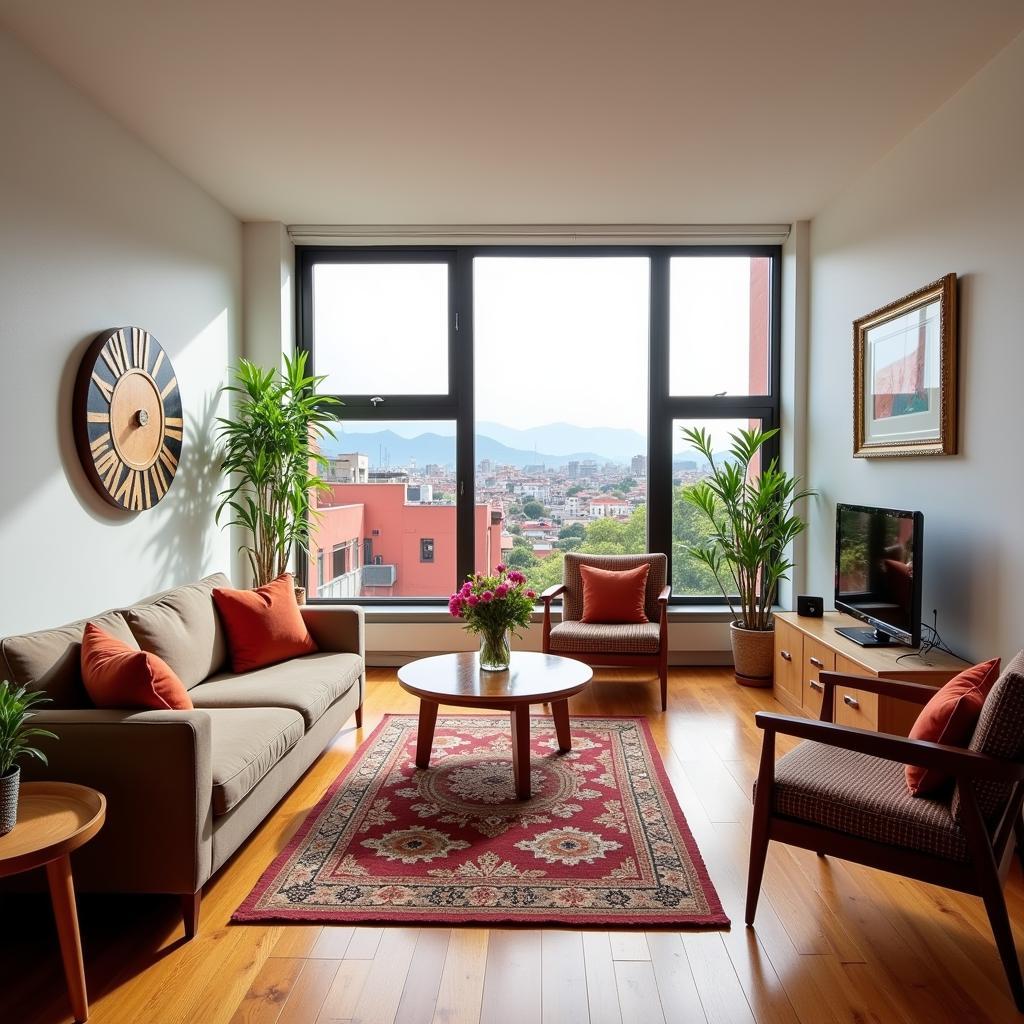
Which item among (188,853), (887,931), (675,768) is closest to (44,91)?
(188,853)

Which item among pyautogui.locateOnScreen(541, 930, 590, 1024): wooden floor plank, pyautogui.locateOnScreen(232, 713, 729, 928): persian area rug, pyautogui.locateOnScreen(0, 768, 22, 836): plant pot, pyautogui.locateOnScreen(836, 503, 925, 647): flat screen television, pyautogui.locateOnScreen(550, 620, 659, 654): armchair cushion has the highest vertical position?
pyautogui.locateOnScreen(836, 503, 925, 647): flat screen television

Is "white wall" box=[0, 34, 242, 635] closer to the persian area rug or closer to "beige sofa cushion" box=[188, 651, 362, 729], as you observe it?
"beige sofa cushion" box=[188, 651, 362, 729]

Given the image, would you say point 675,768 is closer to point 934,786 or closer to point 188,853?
point 934,786

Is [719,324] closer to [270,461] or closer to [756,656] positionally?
[756,656]

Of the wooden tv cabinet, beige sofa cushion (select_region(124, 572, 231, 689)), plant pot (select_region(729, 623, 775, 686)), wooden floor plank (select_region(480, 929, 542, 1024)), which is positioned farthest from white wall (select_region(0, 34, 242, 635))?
plant pot (select_region(729, 623, 775, 686))

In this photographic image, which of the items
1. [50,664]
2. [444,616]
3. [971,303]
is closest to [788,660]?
[971,303]

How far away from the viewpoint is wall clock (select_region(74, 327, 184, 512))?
10.6 ft

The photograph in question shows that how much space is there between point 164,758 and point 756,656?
3.56 m

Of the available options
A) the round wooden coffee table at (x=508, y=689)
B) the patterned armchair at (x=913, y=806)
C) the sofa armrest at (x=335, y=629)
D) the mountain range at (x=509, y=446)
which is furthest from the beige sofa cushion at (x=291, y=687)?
the mountain range at (x=509, y=446)

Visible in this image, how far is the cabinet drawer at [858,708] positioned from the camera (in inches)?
127

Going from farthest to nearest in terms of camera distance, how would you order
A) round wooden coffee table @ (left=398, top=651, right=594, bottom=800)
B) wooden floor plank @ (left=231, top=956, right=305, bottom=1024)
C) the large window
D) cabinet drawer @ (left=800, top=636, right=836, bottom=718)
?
the large window < cabinet drawer @ (left=800, top=636, right=836, bottom=718) < round wooden coffee table @ (left=398, top=651, right=594, bottom=800) < wooden floor plank @ (left=231, top=956, right=305, bottom=1024)

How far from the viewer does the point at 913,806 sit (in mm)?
2070

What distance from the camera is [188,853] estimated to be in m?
2.19

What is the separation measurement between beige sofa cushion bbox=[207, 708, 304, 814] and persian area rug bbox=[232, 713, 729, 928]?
1.04 ft
